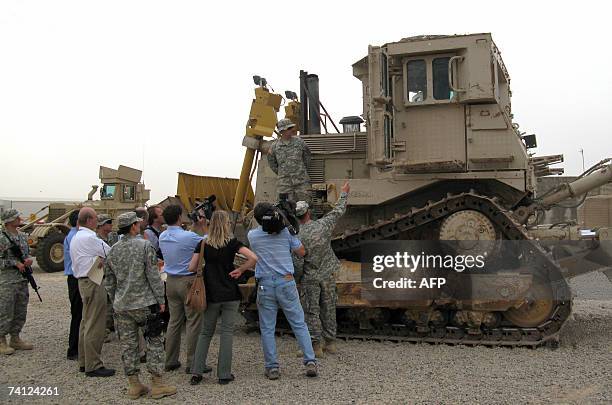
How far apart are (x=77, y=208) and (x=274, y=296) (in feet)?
50.4

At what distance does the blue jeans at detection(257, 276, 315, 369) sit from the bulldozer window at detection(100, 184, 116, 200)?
15.2 m

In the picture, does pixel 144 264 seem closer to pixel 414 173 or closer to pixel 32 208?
pixel 414 173

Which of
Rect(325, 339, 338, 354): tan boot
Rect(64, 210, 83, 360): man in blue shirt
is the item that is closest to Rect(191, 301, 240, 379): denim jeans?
Rect(325, 339, 338, 354): tan boot

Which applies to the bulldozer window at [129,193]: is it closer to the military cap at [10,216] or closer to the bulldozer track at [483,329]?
the military cap at [10,216]

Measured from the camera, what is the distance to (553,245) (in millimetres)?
8500

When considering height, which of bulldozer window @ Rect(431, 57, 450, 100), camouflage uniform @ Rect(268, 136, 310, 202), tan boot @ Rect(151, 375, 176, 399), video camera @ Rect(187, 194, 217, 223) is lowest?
tan boot @ Rect(151, 375, 176, 399)

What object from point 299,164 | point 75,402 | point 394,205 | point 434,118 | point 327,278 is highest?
point 434,118

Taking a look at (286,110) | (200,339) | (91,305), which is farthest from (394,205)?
(91,305)

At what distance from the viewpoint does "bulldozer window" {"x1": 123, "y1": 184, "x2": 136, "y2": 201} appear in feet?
66.4

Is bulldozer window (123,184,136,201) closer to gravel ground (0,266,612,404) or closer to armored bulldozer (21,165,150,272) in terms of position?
armored bulldozer (21,165,150,272)

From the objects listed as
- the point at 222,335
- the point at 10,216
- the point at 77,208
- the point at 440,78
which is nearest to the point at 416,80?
the point at 440,78

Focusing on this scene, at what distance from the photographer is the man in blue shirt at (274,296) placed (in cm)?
604

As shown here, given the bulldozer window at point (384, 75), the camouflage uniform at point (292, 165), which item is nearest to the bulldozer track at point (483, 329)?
the camouflage uniform at point (292, 165)

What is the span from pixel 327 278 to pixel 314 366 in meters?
1.33
